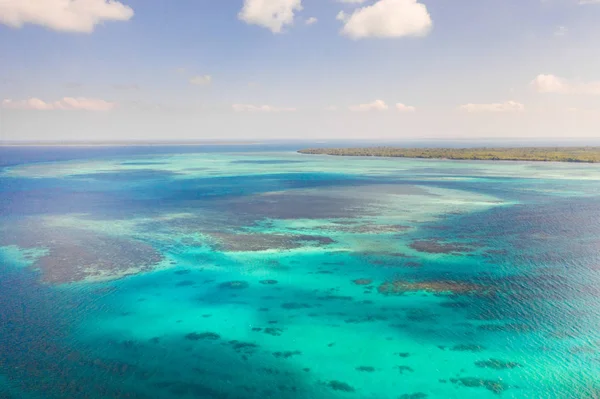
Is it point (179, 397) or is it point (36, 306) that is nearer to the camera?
point (179, 397)

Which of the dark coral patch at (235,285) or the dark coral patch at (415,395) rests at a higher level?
the dark coral patch at (235,285)

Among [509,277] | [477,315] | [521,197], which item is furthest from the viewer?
[521,197]

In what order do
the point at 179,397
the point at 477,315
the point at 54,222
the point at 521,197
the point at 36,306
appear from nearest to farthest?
the point at 179,397 → the point at 477,315 → the point at 36,306 → the point at 54,222 → the point at 521,197

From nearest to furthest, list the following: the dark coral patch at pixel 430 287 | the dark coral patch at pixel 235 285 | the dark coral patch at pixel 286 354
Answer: the dark coral patch at pixel 286 354
the dark coral patch at pixel 430 287
the dark coral patch at pixel 235 285

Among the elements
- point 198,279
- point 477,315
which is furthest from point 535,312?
point 198,279

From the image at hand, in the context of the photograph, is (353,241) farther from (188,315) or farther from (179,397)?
(179,397)

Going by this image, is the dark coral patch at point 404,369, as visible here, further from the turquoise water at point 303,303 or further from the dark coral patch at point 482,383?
the dark coral patch at point 482,383

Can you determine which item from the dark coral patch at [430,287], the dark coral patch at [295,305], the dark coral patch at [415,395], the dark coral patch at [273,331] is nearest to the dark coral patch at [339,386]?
the dark coral patch at [415,395]

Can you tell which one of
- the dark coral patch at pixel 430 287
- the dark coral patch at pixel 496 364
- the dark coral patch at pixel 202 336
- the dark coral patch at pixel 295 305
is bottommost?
the dark coral patch at pixel 202 336

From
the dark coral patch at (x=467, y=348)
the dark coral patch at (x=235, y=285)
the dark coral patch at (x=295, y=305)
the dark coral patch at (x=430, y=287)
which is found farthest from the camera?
the dark coral patch at (x=235, y=285)

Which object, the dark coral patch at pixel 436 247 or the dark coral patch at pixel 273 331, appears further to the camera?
the dark coral patch at pixel 436 247
